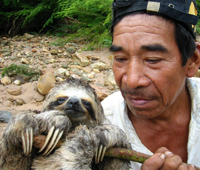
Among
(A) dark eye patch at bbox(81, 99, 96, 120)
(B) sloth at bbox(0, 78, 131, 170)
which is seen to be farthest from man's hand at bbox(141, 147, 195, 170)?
(A) dark eye patch at bbox(81, 99, 96, 120)

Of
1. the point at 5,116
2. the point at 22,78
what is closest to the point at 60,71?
the point at 22,78

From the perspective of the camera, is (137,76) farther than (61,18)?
No

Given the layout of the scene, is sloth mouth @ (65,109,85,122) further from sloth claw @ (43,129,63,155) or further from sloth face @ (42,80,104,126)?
sloth claw @ (43,129,63,155)

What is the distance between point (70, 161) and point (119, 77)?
754 millimetres

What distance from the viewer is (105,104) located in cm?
262

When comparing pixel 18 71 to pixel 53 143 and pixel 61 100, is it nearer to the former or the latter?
pixel 61 100

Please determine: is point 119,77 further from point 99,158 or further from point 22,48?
point 22,48

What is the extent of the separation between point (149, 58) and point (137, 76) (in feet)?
0.52

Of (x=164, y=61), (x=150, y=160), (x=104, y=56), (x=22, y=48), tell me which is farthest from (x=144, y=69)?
(x=22, y=48)

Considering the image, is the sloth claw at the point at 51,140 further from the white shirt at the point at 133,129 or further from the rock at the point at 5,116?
the rock at the point at 5,116

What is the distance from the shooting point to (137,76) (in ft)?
5.16

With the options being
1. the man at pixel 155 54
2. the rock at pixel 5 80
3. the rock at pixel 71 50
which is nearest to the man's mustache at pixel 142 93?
the man at pixel 155 54

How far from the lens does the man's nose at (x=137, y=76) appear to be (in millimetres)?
1572

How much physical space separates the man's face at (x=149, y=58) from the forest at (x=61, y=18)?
172 inches
